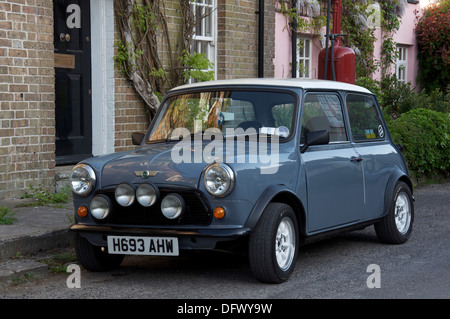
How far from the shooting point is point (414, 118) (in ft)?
45.3

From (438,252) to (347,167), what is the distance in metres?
1.27

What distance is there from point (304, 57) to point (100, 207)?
1130cm

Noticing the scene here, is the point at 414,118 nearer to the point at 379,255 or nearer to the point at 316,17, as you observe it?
the point at 316,17

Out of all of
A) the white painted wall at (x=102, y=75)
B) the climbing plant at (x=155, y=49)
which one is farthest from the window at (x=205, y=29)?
the white painted wall at (x=102, y=75)

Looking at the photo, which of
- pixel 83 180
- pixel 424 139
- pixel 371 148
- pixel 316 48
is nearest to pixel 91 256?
pixel 83 180

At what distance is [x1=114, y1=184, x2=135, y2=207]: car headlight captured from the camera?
600 centimetres

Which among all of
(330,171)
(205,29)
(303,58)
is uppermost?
(205,29)

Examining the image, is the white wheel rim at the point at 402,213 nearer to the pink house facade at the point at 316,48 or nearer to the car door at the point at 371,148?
the car door at the point at 371,148

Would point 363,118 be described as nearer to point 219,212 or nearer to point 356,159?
point 356,159

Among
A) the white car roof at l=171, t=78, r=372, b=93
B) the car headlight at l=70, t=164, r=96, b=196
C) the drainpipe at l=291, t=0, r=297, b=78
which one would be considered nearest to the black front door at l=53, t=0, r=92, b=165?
the white car roof at l=171, t=78, r=372, b=93

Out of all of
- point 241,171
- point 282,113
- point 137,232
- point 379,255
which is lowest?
point 379,255

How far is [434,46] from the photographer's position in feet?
70.5

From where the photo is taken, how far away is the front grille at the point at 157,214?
5.86m
